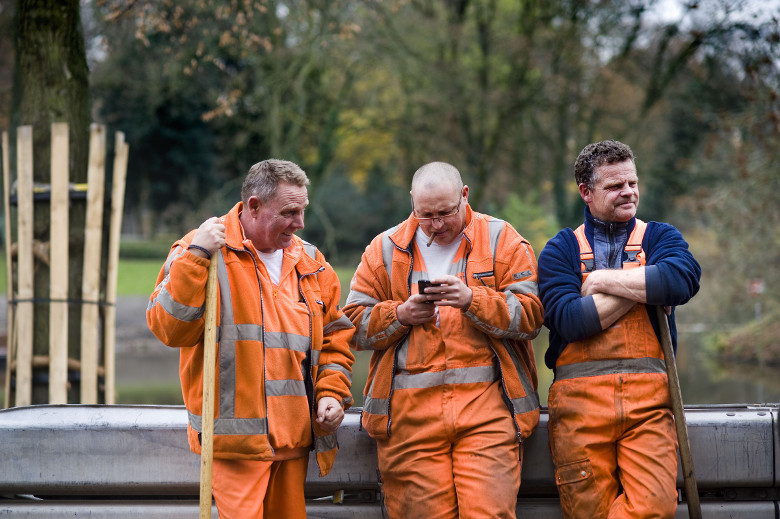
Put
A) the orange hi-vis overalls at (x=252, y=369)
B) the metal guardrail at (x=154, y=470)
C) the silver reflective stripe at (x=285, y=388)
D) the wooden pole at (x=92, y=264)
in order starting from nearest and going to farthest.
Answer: the orange hi-vis overalls at (x=252, y=369), the silver reflective stripe at (x=285, y=388), the metal guardrail at (x=154, y=470), the wooden pole at (x=92, y=264)

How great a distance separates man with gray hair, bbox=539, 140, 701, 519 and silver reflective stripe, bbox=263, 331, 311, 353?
3.34 ft

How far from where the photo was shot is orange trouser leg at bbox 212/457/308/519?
316 centimetres

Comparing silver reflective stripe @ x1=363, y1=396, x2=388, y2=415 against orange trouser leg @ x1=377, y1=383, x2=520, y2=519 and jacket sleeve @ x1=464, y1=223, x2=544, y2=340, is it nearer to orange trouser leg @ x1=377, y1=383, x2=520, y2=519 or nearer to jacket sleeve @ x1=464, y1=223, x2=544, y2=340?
orange trouser leg @ x1=377, y1=383, x2=520, y2=519

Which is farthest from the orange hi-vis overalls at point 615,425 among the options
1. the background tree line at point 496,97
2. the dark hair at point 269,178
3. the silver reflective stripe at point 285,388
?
the background tree line at point 496,97

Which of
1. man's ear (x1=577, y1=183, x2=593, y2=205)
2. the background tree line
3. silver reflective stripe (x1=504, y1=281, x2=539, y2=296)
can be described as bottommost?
silver reflective stripe (x1=504, y1=281, x2=539, y2=296)

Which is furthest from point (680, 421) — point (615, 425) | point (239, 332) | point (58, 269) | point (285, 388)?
point (58, 269)

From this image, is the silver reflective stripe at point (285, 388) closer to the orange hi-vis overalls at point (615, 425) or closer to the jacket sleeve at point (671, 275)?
the orange hi-vis overalls at point (615, 425)

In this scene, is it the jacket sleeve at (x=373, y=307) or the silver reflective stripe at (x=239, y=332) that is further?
the jacket sleeve at (x=373, y=307)

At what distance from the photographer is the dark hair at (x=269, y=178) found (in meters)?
3.31

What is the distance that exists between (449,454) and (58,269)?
354 centimetres

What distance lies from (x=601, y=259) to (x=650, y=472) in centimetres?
90

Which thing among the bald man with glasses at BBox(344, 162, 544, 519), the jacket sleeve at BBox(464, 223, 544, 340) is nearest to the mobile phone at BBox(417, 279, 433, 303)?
the bald man with glasses at BBox(344, 162, 544, 519)

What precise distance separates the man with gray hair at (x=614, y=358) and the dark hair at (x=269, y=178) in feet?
3.73

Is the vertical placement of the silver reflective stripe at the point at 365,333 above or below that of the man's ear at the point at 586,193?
below
